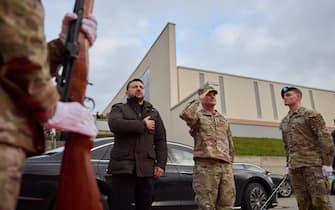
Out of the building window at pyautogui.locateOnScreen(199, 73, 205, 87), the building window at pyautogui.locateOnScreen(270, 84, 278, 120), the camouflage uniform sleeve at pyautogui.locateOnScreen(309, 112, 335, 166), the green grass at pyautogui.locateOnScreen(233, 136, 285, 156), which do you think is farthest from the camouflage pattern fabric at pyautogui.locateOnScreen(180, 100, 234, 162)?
the building window at pyautogui.locateOnScreen(270, 84, 278, 120)

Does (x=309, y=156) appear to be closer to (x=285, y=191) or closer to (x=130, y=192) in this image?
(x=130, y=192)

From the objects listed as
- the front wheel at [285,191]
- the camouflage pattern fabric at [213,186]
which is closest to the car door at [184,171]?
the camouflage pattern fabric at [213,186]

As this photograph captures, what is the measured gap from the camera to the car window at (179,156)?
Result: 5762mm

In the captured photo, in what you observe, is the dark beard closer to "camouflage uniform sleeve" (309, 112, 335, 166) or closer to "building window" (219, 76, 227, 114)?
"camouflage uniform sleeve" (309, 112, 335, 166)

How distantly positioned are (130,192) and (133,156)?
13.4 inches

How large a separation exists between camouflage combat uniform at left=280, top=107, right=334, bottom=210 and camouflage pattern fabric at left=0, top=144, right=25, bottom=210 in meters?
3.56

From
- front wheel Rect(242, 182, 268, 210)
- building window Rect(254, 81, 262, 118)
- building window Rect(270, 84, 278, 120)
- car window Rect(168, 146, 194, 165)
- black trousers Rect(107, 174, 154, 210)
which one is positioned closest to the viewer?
black trousers Rect(107, 174, 154, 210)

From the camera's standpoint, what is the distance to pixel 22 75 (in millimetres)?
1053

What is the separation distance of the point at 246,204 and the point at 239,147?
33.7 ft

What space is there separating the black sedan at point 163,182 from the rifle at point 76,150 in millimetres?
2455

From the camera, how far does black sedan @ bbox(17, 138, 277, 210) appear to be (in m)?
4.41

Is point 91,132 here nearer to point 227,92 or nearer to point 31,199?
point 31,199

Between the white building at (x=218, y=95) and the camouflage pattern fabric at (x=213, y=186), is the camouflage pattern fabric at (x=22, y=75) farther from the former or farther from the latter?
the white building at (x=218, y=95)

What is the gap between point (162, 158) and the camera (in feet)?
11.8
